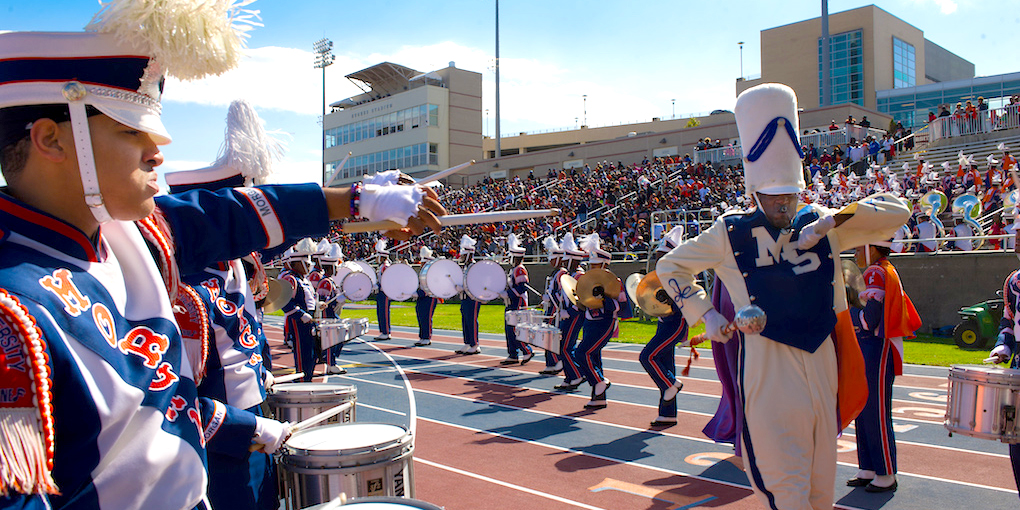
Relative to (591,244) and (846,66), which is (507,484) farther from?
(846,66)

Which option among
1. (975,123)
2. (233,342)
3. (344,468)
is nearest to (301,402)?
(233,342)

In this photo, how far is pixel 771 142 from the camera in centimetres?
418

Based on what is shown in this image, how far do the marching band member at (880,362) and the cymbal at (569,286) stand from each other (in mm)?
4883

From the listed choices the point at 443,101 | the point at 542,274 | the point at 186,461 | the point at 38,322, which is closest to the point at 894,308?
the point at 186,461

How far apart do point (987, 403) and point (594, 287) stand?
5.26 metres

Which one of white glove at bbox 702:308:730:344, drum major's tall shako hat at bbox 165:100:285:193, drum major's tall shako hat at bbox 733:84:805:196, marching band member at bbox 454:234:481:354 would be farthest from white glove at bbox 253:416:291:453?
marching band member at bbox 454:234:481:354

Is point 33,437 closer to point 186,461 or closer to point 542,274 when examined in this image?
point 186,461

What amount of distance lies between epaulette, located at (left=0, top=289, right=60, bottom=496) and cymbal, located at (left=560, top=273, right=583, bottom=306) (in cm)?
899

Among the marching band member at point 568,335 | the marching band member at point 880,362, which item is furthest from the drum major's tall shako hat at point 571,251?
the marching band member at point 880,362

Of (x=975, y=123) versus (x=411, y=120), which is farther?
(x=411, y=120)

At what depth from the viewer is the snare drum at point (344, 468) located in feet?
9.05

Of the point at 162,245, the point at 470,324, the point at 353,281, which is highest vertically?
the point at 162,245

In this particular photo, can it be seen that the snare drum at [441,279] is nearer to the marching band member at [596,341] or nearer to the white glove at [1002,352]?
the marching band member at [596,341]

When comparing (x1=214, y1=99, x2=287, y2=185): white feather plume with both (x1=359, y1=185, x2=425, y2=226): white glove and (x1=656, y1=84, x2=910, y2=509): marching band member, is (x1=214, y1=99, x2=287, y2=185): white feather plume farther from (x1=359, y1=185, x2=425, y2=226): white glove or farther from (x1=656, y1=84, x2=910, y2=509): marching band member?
(x1=656, y1=84, x2=910, y2=509): marching band member
